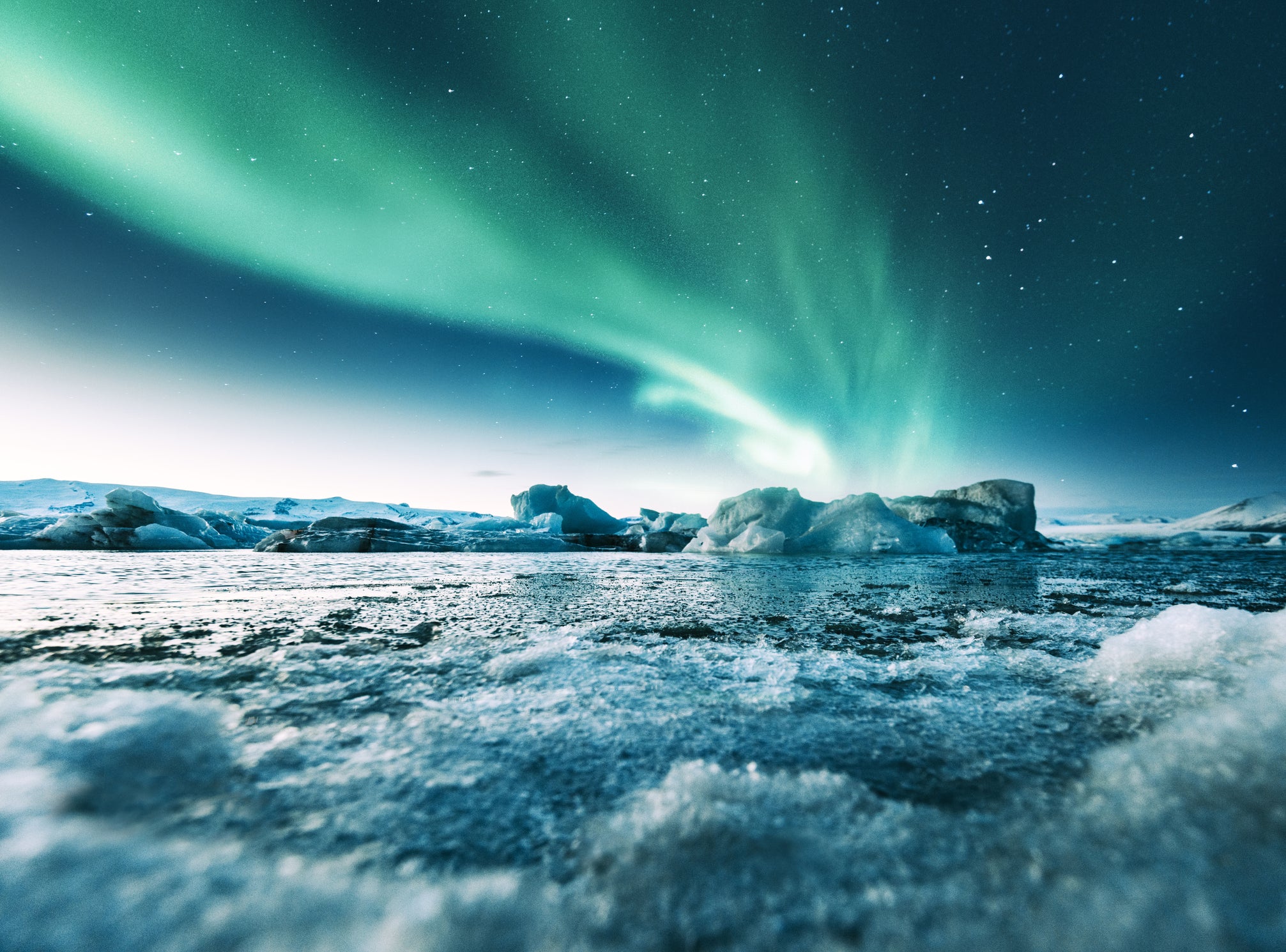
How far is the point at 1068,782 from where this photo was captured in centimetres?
118

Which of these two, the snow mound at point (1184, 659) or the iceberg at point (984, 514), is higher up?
the iceberg at point (984, 514)

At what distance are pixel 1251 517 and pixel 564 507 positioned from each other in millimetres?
45588

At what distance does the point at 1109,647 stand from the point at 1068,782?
175 cm

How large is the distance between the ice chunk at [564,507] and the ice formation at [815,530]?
13.0m

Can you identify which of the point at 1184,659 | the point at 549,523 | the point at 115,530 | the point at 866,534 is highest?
the point at 866,534

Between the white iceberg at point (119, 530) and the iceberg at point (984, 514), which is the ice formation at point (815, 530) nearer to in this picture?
the iceberg at point (984, 514)

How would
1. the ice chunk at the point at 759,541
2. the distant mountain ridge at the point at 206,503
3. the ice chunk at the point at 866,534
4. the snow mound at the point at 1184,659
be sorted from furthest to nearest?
the distant mountain ridge at the point at 206,503
the ice chunk at the point at 759,541
the ice chunk at the point at 866,534
the snow mound at the point at 1184,659

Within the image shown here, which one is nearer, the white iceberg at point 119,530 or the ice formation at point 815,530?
the ice formation at point 815,530

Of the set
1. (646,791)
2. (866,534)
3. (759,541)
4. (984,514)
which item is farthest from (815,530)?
(646,791)

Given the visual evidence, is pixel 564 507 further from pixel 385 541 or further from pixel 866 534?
pixel 866 534

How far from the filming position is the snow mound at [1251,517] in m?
28.8

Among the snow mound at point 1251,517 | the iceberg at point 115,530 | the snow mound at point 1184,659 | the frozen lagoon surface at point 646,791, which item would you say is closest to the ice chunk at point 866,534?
the frozen lagoon surface at point 646,791

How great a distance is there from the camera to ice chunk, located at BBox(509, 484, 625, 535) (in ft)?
96.7

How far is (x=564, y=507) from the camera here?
29.4 metres
